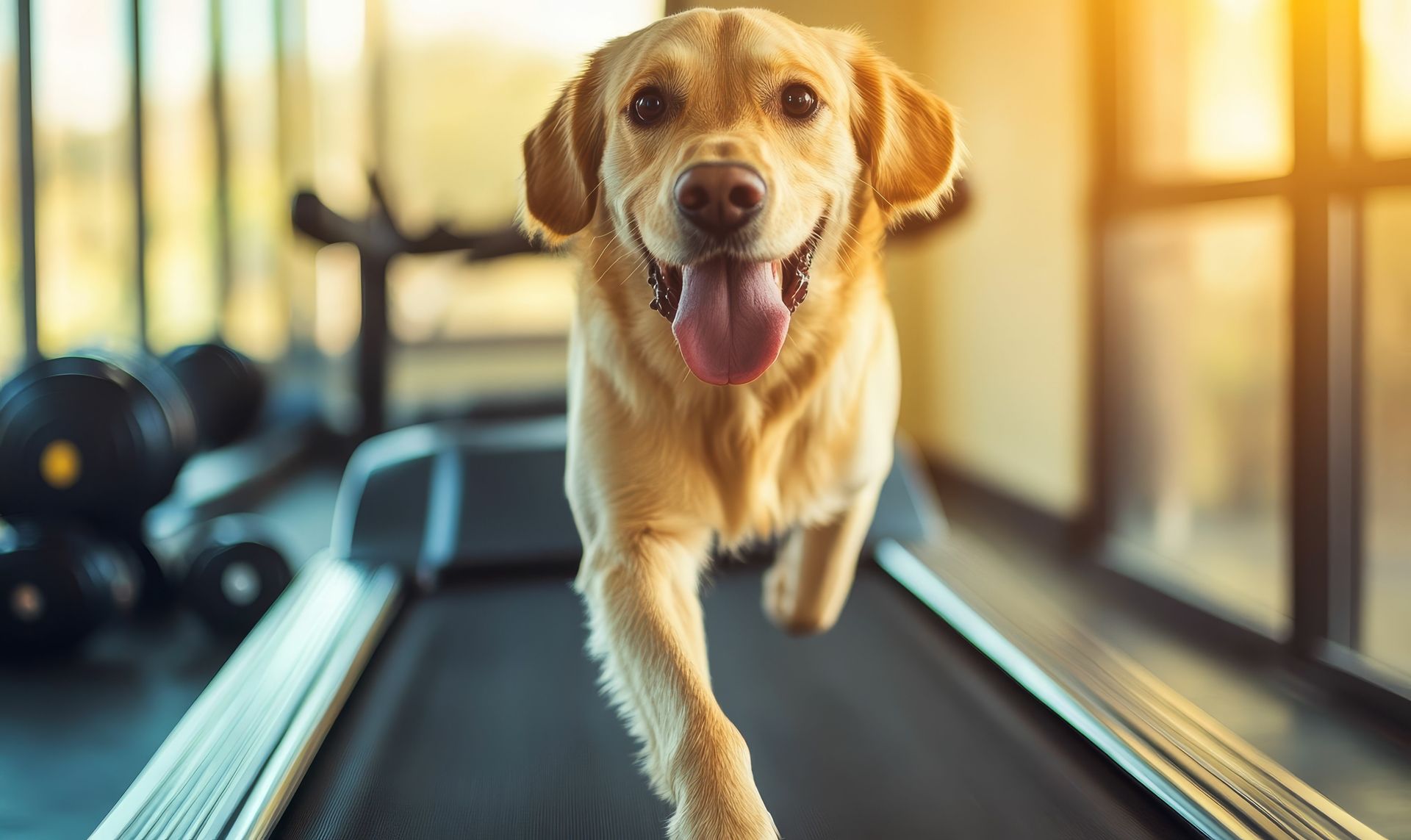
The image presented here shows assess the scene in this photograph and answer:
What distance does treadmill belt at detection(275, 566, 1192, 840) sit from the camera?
1.44m

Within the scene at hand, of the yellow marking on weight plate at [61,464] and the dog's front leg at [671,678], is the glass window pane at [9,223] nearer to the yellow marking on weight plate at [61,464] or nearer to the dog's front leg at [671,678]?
the yellow marking on weight plate at [61,464]

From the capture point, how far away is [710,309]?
1.02m

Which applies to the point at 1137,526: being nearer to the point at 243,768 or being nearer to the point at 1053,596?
the point at 1053,596

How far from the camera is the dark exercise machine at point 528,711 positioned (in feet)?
4.76

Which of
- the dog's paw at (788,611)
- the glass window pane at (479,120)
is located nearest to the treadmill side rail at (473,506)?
the glass window pane at (479,120)

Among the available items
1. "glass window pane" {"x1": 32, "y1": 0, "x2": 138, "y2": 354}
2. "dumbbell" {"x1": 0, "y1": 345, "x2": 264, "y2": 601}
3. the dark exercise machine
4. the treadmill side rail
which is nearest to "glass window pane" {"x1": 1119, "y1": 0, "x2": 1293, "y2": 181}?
the treadmill side rail

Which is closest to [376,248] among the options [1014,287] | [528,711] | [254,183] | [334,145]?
[528,711]

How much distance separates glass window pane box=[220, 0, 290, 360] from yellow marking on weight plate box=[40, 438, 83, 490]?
269 cm

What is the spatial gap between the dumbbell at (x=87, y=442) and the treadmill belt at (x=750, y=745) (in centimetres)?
84

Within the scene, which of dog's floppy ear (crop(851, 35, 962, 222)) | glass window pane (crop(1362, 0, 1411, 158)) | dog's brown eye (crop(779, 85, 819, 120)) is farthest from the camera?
glass window pane (crop(1362, 0, 1411, 158))

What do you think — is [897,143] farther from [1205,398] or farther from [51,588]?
[1205,398]

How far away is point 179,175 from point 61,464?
2574 mm

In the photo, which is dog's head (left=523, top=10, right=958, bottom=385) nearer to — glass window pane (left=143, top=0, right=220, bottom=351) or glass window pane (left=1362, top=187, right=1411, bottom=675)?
glass window pane (left=1362, top=187, right=1411, bottom=675)

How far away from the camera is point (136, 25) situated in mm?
3977
